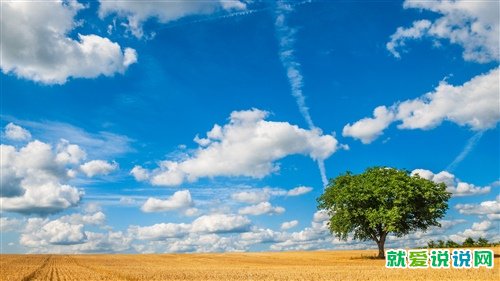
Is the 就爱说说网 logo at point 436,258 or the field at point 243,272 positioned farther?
the 就爱说说网 logo at point 436,258

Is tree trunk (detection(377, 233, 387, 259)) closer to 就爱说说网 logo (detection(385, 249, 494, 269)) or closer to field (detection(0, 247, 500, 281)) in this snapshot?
field (detection(0, 247, 500, 281))

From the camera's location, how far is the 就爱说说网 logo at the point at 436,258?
1614 inches

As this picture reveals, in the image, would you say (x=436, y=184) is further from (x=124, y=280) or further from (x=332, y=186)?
(x=124, y=280)

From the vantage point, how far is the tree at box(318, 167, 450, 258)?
69.7 meters

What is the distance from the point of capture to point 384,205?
70438 mm

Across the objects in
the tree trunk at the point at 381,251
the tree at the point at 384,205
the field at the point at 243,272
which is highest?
the tree at the point at 384,205

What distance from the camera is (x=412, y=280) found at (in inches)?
1319

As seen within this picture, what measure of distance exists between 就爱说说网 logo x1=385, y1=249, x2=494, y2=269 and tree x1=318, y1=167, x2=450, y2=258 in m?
22.8

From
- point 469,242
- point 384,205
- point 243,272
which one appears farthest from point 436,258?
point 469,242

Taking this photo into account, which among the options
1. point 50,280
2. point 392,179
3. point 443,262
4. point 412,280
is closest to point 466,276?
point 412,280

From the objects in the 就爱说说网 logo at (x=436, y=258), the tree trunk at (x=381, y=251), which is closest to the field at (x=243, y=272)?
the 就爱说说网 logo at (x=436, y=258)

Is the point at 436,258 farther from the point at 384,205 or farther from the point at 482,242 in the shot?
the point at 482,242

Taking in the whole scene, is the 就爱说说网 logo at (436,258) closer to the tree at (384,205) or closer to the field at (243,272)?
the field at (243,272)

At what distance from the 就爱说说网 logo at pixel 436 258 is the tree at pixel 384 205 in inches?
896
